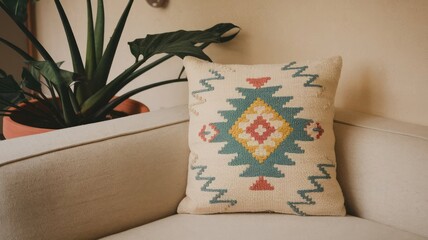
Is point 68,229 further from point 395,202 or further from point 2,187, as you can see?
point 395,202

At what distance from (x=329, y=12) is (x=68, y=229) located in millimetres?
948

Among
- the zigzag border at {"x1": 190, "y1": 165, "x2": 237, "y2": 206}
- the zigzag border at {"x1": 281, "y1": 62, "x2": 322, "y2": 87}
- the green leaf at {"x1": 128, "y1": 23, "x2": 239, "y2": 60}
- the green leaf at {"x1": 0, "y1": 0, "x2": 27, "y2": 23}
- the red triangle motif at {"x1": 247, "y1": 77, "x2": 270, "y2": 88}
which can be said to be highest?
the green leaf at {"x1": 0, "y1": 0, "x2": 27, "y2": 23}

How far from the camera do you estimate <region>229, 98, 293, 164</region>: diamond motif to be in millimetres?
1146

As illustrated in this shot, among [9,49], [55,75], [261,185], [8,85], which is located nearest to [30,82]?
[8,85]

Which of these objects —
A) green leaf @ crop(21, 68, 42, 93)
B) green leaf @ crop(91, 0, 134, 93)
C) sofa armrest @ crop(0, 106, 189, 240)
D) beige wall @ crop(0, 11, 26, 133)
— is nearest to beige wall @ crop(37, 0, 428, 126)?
green leaf @ crop(91, 0, 134, 93)

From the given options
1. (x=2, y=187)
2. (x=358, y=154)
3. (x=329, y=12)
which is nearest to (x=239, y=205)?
(x=358, y=154)

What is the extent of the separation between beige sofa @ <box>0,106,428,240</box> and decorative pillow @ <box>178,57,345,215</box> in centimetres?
4

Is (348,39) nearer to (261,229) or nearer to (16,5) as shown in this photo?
(261,229)

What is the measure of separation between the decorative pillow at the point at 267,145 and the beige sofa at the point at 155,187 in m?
0.04

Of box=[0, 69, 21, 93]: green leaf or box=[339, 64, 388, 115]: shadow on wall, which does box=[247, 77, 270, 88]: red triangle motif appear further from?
box=[0, 69, 21, 93]: green leaf

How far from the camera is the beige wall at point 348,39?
4.23ft

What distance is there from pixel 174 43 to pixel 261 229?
2.07 ft

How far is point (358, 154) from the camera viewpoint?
122cm

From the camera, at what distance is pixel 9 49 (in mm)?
2633
